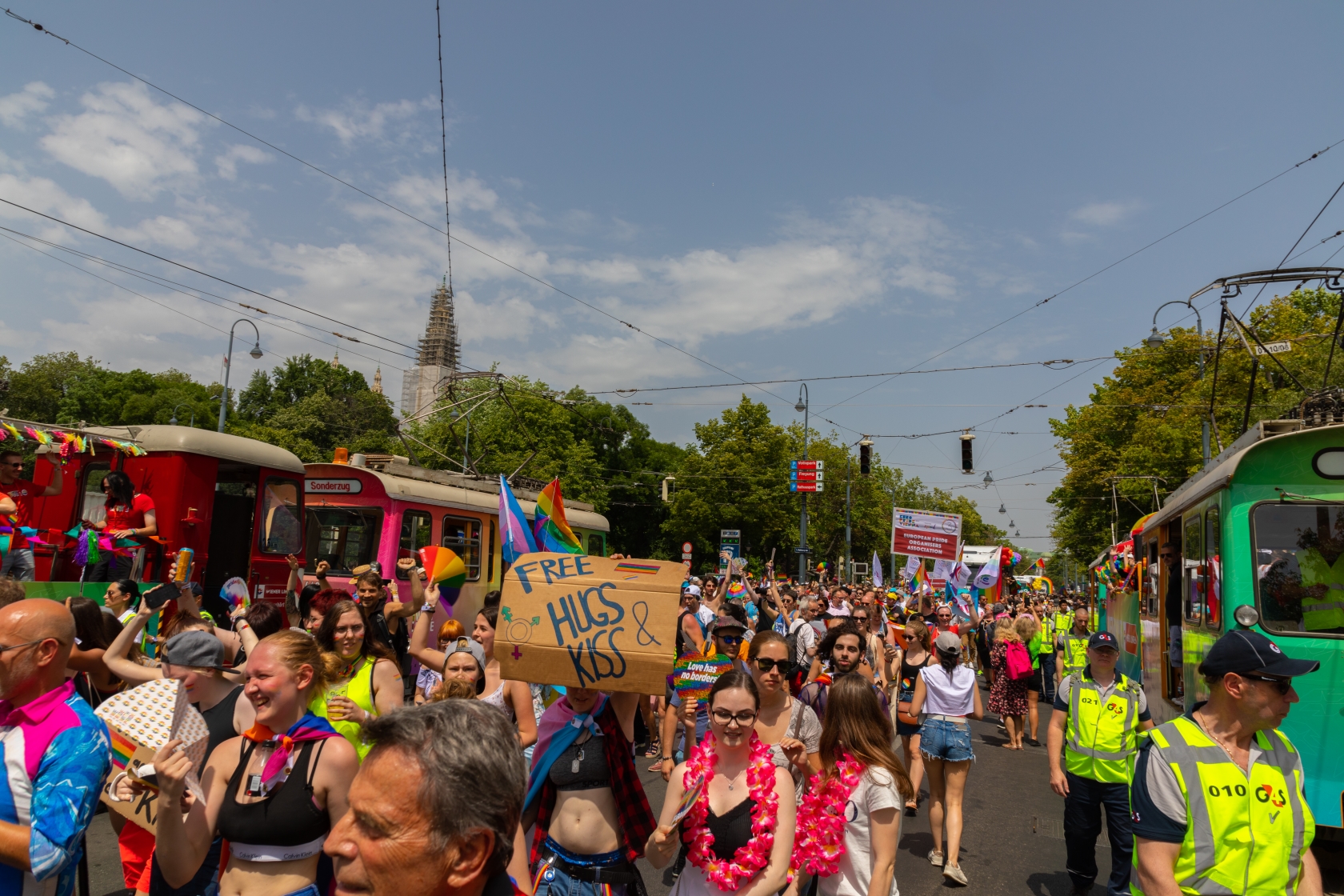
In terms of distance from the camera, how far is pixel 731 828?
11.6 ft

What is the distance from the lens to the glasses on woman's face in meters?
3.62

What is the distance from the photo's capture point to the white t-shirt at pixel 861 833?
4.05 meters

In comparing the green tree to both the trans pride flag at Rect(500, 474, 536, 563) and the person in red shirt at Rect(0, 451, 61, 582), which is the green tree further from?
the person in red shirt at Rect(0, 451, 61, 582)

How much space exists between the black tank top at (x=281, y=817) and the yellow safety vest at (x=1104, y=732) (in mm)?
4855

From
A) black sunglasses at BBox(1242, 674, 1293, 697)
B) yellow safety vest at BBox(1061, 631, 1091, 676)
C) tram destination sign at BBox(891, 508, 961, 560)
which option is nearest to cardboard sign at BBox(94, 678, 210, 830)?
black sunglasses at BBox(1242, 674, 1293, 697)

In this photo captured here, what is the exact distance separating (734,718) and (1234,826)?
175 cm

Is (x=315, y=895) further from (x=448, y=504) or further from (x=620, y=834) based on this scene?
(x=448, y=504)

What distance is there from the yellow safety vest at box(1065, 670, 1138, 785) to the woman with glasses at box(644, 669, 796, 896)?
3190mm

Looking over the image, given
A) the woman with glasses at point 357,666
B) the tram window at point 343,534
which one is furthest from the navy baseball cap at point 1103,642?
the tram window at point 343,534

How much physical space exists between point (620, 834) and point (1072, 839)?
3.97 meters

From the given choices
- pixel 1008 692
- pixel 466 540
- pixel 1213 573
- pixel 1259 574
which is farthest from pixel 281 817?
pixel 466 540

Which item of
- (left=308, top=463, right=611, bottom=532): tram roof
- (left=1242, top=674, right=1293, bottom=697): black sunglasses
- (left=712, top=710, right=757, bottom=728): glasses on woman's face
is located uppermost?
(left=308, top=463, right=611, bottom=532): tram roof

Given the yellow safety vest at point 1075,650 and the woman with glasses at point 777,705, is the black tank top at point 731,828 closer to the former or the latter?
the woman with glasses at point 777,705

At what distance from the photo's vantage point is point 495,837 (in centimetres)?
181
